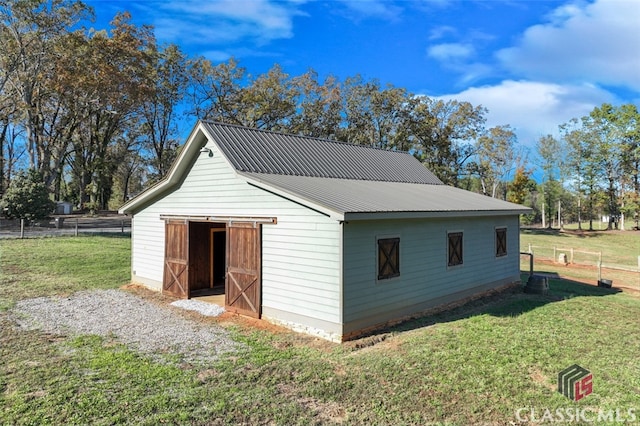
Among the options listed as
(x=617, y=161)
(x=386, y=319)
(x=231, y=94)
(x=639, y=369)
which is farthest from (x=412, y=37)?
(x=617, y=161)

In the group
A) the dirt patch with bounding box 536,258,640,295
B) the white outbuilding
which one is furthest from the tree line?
the white outbuilding

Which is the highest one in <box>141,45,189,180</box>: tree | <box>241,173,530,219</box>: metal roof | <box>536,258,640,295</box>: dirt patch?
<box>141,45,189,180</box>: tree

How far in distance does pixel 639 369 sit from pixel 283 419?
587cm

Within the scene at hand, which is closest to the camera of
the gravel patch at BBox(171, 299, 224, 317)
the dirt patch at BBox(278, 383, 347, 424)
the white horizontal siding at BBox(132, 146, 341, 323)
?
the dirt patch at BBox(278, 383, 347, 424)

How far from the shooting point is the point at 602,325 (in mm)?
9305

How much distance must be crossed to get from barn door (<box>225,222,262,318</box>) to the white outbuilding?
1.0 inches

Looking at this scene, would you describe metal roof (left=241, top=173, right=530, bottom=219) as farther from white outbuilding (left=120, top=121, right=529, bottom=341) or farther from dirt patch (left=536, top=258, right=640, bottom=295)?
dirt patch (left=536, top=258, right=640, bottom=295)

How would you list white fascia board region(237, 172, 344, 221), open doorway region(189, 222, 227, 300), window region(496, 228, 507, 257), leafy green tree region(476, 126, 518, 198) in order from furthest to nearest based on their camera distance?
leafy green tree region(476, 126, 518, 198), window region(496, 228, 507, 257), open doorway region(189, 222, 227, 300), white fascia board region(237, 172, 344, 221)

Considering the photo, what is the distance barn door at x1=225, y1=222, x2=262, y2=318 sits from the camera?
9.41 m

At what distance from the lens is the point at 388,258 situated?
8969mm

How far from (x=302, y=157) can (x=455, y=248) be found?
202 inches

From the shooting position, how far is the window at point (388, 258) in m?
8.78

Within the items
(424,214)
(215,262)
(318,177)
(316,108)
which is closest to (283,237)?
(424,214)

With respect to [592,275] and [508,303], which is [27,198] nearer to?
[508,303]
